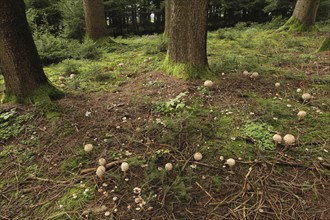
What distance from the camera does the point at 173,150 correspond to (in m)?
2.80

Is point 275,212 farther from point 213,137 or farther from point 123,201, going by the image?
point 123,201

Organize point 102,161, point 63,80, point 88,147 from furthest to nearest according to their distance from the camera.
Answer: point 63,80, point 88,147, point 102,161

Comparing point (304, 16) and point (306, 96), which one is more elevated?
point (304, 16)

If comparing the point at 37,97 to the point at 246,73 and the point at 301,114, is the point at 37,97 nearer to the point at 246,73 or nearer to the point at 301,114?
the point at 246,73

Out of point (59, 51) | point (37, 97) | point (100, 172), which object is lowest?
point (100, 172)

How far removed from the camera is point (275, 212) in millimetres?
2105

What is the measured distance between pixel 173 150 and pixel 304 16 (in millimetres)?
9504

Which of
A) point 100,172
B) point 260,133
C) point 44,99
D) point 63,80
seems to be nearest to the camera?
point 100,172

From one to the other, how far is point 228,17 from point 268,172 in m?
17.6

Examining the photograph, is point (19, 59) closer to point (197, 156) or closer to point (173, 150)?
point (173, 150)

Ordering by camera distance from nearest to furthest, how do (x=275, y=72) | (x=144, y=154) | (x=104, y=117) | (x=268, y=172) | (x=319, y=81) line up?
(x=268, y=172) < (x=144, y=154) < (x=104, y=117) < (x=319, y=81) < (x=275, y=72)

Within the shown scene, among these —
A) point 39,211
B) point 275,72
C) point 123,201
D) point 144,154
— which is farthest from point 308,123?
point 39,211

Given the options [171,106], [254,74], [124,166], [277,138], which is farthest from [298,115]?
[124,166]

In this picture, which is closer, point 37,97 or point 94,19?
point 37,97
